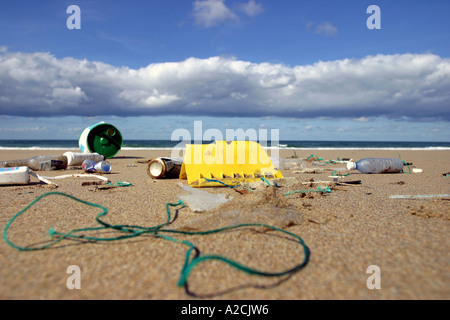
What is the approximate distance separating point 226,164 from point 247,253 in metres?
2.23

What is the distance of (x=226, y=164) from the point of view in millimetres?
3676

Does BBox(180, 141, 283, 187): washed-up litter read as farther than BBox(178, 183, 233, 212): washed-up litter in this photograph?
Yes

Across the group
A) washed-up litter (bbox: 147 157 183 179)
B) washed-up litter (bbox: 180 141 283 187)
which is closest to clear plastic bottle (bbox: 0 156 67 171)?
washed-up litter (bbox: 147 157 183 179)

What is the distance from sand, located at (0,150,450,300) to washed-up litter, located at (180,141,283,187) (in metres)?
1.00

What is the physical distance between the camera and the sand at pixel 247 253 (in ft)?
3.81

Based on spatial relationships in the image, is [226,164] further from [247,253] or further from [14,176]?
[14,176]

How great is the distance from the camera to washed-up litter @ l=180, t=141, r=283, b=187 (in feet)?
11.5

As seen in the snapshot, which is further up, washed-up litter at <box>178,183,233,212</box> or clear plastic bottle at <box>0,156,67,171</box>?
clear plastic bottle at <box>0,156,67,171</box>

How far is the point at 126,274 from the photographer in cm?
128

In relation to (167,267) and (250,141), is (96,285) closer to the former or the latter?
(167,267)

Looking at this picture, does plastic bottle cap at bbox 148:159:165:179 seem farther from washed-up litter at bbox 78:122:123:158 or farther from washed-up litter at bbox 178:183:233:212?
washed-up litter at bbox 78:122:123:158

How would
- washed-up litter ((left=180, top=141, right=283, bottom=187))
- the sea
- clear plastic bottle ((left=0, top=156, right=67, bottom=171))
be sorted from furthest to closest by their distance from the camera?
1. the sea
2. clear plastic bottle ((left=0, top=156, right=67, bottom=171))
3. washed-up litter ((left=180, top=141, right=283, bottom=187))
